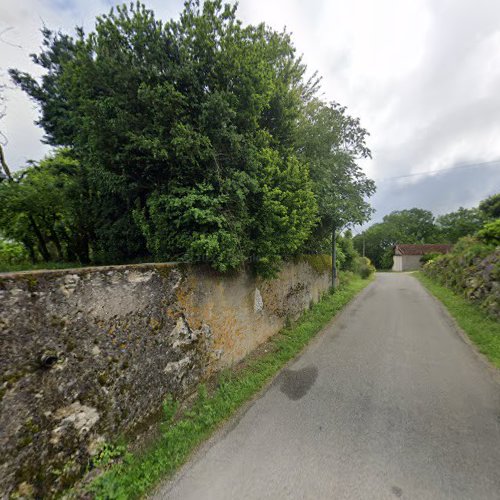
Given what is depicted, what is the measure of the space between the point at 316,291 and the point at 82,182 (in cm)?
866

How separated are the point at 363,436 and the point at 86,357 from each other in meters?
3.33

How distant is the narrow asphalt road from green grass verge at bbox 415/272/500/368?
37cm

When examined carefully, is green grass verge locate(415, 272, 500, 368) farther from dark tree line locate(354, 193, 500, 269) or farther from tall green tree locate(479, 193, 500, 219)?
dark tree line locate(354, 193, 500, 269)

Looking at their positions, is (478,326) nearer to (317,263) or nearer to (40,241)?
(317,263)

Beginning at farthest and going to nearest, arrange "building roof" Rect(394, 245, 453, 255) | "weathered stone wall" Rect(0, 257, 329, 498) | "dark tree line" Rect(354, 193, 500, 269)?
"dark tree line" Rect(354, 193, 500, 269)
"building roof" Rect(394, 245, 453, 255)
"weathered stone wall" Rect(0, 257, 329, 498)

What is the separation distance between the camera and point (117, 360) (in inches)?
105

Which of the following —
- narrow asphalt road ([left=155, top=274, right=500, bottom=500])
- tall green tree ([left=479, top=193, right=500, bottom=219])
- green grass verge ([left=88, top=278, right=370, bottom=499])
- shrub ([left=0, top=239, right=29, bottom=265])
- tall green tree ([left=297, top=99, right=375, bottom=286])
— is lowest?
green grass verge ([left=88, top=278, right=370, bottom=499])

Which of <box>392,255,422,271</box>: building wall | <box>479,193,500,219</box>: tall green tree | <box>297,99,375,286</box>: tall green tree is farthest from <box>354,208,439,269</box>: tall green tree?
<box>297,99,375,286</box>: tall green tree

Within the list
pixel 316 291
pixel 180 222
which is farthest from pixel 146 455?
pixel 316 291

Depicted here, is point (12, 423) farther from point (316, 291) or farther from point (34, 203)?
point (316, 291)

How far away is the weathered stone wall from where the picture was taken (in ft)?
6.35

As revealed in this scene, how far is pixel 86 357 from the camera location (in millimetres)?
2402

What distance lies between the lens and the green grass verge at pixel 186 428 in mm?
2328

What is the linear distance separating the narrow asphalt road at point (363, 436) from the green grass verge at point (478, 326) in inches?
14.7
